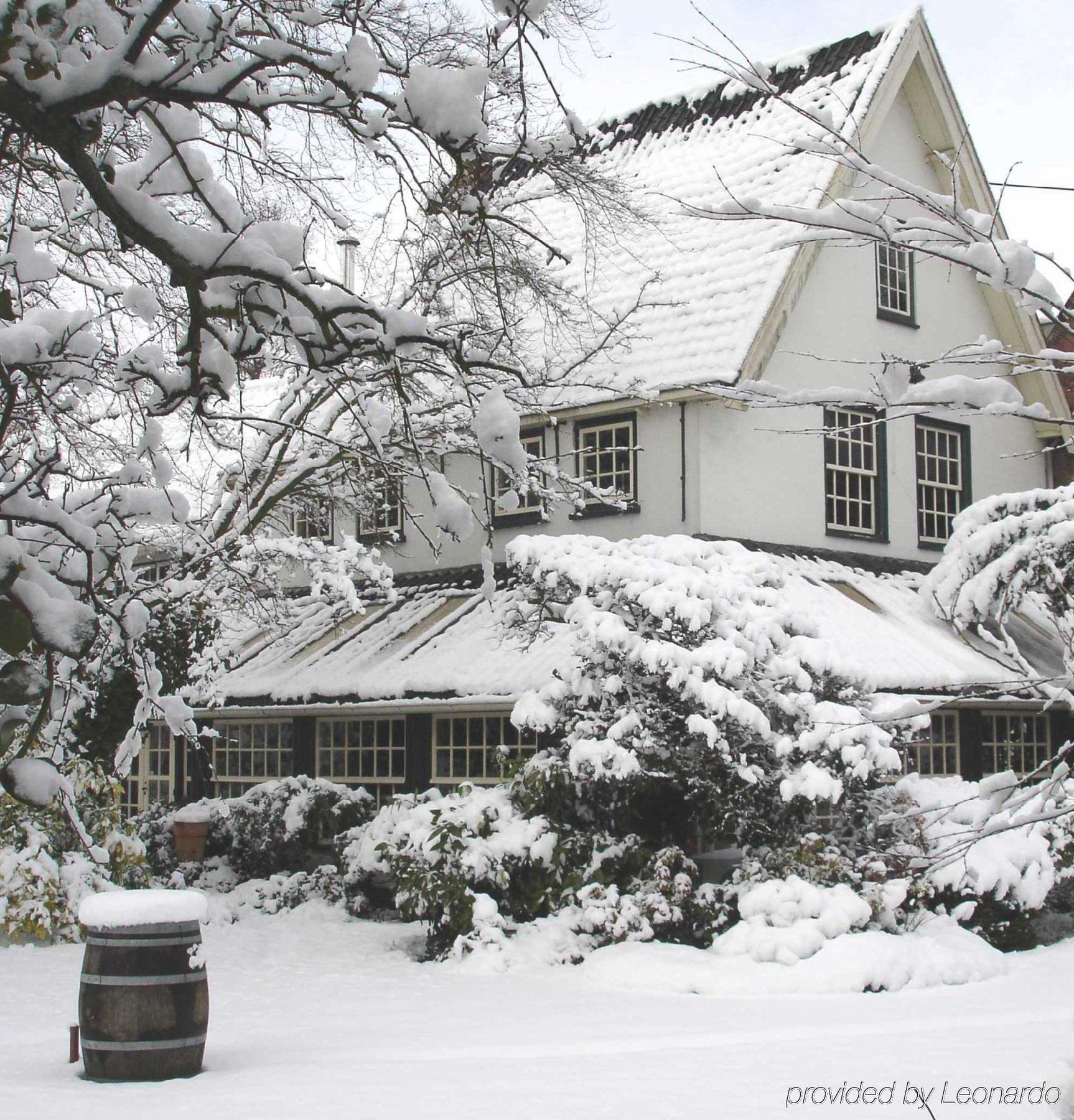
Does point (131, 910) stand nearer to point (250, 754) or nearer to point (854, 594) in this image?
point (854, 594)

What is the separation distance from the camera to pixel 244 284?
5.30m

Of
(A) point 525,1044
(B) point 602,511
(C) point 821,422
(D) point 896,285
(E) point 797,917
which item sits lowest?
(A) point 525,1044

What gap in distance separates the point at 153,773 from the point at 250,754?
256 centimetres

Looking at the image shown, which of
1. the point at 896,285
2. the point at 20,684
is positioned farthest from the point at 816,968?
the point at 896,285

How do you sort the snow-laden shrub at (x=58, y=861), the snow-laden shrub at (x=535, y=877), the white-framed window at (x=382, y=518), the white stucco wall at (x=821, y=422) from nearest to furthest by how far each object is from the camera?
1. the snow-laden shrub at (x=535, y=877)
2. the snow-laden shrub at (x=58, y=861)
3. the white stucco wall at (x=821, y=422)
4. the white-framed window at (x=382, y=518)

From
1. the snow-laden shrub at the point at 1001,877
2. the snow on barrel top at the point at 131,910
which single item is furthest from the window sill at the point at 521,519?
the snow on barrel top at the point at 131,910

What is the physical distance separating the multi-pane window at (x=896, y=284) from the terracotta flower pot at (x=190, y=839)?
11.4 m

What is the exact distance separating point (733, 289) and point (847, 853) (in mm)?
7922

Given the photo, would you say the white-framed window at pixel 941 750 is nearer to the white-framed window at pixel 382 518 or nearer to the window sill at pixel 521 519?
the window sill at pixel 521 519

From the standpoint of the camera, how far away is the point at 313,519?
2038 centimetres

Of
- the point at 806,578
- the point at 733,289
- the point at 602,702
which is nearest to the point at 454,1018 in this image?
the point at 602,702

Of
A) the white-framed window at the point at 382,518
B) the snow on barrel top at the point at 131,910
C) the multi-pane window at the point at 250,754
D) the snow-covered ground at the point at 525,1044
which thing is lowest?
the snow-covered ground at the point at 525,1044

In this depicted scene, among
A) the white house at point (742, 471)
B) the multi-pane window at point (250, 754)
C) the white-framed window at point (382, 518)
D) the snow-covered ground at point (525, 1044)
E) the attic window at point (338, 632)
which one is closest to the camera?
the snow-covered ground at point (525, 1044)

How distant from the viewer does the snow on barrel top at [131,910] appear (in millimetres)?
8945
